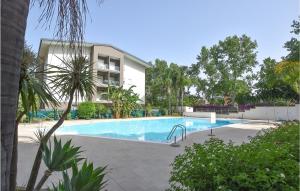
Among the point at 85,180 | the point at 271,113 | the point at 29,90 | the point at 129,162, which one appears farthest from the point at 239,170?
the point at 271,113

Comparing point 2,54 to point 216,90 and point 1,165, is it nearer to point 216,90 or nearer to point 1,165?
point 1,165

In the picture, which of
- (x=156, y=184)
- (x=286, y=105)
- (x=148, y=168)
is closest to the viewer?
(x=156, y=184)

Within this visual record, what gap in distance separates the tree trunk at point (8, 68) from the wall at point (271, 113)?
32514mm

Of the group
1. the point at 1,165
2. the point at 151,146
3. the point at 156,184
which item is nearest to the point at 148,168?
the point at 156,184

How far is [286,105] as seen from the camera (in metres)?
33.4

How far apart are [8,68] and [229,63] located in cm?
4933

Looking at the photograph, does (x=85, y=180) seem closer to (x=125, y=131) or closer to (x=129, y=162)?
(x=129, y=162)

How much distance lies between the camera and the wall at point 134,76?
145 ft

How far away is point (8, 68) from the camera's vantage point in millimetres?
1485

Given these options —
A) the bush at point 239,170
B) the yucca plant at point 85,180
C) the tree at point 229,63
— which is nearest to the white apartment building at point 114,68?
the tree at point 229,63

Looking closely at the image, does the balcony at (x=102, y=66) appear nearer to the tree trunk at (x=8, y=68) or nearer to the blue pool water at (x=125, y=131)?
the blue pool water at (x=125, y=131)

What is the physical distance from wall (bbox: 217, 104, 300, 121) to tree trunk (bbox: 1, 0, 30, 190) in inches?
1280

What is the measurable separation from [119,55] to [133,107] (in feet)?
35.8

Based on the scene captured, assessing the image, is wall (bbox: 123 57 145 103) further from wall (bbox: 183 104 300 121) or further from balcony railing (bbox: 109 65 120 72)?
wall (bbox: 183 104 300 121)
